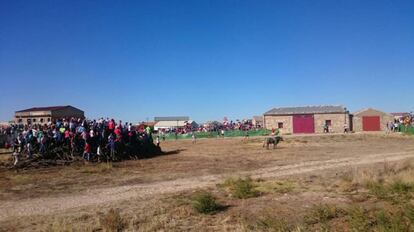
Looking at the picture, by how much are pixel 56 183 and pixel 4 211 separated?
5.94 metres

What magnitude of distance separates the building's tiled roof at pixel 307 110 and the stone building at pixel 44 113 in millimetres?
35403

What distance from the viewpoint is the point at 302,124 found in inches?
2601

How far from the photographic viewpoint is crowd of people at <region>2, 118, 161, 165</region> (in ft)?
84.7

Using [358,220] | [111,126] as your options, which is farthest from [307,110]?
[358,220]

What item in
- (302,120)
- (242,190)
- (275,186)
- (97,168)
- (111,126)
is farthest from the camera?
(302,120)

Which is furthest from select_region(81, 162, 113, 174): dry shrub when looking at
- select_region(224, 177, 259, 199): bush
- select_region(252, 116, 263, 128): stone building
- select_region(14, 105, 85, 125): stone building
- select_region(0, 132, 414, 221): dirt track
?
select_region(252, 116, 263, 128): stone building

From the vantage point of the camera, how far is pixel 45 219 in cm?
1080

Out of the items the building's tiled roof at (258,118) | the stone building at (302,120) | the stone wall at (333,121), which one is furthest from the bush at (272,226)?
the building's tiled roof at (258,118)

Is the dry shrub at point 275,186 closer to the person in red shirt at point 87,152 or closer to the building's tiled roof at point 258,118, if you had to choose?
the person in red shirt at point 87,152

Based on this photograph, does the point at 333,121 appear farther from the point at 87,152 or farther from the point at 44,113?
the point at 44,113

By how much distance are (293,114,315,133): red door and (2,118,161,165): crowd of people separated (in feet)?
132

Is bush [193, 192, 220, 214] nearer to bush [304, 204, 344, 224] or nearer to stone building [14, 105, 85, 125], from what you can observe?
bush [304, 204, 344, 224]

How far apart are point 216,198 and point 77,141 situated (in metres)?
16.2

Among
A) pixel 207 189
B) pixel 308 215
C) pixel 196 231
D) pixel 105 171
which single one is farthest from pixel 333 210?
pixel 105 171
